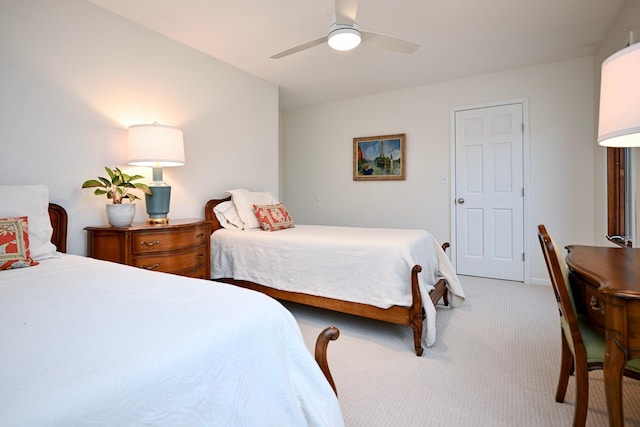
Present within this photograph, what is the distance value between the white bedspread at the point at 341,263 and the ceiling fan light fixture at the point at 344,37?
54.4 inches

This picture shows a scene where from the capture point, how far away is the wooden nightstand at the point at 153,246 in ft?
7.01

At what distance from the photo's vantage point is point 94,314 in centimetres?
91

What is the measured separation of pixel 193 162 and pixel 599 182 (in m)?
4.04

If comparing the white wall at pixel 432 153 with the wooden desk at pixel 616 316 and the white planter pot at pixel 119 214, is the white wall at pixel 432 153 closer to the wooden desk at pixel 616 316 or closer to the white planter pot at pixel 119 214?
the wooden desk at pixel 616 316

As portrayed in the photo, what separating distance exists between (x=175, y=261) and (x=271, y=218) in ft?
3.44

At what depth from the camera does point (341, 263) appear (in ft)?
8.02

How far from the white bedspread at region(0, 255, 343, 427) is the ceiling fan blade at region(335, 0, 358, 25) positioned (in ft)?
5.56

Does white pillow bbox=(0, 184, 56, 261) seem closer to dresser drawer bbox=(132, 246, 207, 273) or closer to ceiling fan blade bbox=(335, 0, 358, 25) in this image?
dresser drawer bbox=(132, 246, 207, 273)

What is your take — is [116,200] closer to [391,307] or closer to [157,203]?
[157,203]

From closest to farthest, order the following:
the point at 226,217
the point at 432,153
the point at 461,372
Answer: the point at 461,372
the point at 226,217
the point at 432,153

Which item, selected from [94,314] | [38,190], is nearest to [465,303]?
[94,314]

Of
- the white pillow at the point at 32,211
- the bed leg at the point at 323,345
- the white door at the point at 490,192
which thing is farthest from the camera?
the white door at the point at 490,192

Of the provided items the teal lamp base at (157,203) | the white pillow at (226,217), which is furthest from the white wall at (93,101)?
the teal lamp base at (157,203)

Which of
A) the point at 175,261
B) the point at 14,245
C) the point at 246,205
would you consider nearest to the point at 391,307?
the point at 175,261
